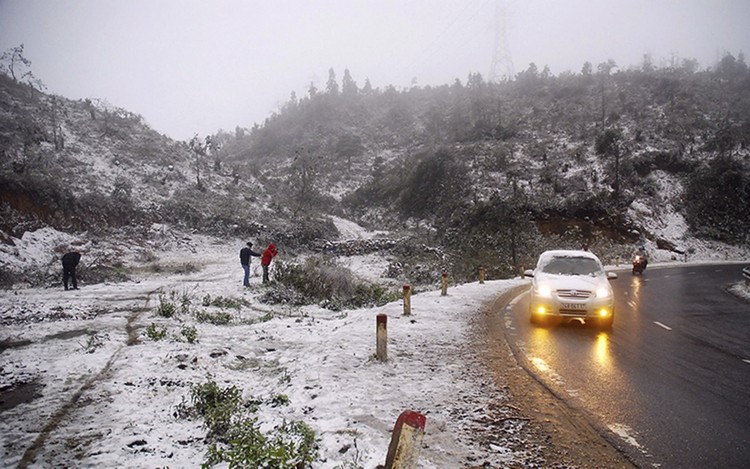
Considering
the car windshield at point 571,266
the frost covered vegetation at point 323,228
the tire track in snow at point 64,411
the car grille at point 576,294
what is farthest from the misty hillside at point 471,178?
the tire track in snow at point 64,411

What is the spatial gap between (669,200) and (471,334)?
4581 cm

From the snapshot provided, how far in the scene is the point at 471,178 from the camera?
48531mm

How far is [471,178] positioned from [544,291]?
40.2 m

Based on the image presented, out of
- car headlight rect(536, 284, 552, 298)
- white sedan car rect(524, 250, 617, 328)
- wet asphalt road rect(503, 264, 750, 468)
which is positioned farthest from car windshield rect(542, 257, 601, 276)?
wet asphalt road rect(503, 264, 750, 468)

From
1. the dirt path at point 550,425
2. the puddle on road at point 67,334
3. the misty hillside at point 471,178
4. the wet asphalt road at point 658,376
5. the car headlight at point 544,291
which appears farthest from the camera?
the misty hillside at point 471,178

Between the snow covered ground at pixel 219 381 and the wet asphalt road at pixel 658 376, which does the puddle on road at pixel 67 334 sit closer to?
the snow covered ground at pixel 219 381

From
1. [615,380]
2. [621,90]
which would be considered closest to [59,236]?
[615,380]

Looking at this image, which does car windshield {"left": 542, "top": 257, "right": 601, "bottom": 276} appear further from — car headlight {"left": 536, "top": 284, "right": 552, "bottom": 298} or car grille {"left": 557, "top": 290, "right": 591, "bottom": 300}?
car grille {"left": 557, "top": 290, "right": 591, "bottom": 300}

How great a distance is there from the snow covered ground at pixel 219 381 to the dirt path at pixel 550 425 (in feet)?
0.81

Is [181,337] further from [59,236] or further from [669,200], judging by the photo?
[669,200]

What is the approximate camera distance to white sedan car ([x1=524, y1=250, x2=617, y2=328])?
9.39m

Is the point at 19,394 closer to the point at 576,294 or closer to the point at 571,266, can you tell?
the point at 576,294

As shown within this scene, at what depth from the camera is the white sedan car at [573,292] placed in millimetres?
9391

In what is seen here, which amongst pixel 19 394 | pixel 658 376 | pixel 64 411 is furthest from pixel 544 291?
pixel 19 394
